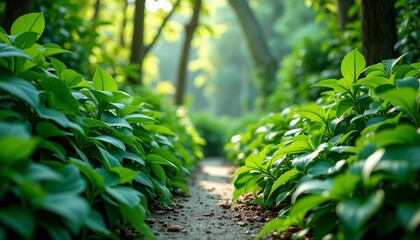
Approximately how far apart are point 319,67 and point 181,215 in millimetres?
5077

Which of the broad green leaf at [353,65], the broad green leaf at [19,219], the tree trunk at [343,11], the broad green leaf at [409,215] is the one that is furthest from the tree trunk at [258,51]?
the broad green leaf at [19,219]

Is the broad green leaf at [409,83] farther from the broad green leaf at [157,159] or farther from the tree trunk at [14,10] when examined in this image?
the tree trunk at [14,10]

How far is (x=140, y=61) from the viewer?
696cm

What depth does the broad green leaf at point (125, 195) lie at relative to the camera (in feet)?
5.41

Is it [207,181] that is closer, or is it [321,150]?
[321,150]

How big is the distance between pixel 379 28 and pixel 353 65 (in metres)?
1.09

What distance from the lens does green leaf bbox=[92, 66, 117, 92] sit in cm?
241

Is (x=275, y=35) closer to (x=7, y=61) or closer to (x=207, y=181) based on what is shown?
(x=207, y=181)

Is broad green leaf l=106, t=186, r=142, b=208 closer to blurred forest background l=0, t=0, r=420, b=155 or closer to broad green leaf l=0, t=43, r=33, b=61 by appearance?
broad green leaf l=0, t=43, r=33, b=61

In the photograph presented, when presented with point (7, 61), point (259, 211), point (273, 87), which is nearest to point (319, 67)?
point (273, 87)

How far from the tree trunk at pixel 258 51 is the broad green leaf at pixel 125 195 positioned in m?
9.02

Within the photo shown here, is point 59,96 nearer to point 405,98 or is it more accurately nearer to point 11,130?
point 11,130

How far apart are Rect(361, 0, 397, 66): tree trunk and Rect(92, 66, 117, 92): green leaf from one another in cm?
245

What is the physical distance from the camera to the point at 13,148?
1273mm
